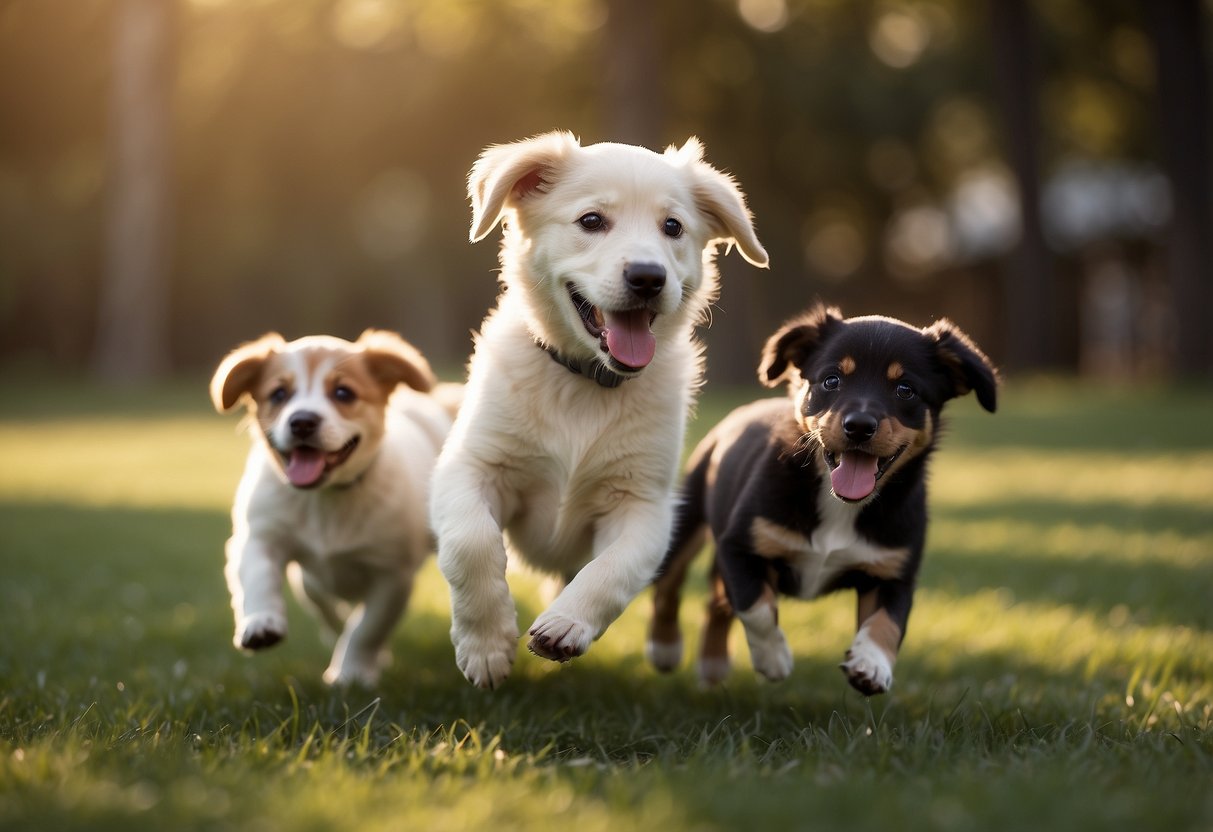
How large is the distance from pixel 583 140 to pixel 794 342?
17.8 metres

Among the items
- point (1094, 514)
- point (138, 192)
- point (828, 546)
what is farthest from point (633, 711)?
point (138, 192)

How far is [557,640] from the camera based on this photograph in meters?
3.50

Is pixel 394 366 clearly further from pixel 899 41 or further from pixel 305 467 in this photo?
pixel 899 41

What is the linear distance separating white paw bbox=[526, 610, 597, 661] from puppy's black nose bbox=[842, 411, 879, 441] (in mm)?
1026

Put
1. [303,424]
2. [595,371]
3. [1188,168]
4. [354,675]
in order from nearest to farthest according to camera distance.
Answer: [595,371] → [303,424] → [354,675] → [1188,168]

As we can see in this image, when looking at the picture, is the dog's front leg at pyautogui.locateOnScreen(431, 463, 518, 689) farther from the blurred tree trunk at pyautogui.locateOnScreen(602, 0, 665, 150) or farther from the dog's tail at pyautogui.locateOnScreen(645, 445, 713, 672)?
the blurred tree trunk at pyautogui.locateOnScreen(602, 0, 665, 150)

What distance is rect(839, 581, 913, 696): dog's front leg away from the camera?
11.9 ft

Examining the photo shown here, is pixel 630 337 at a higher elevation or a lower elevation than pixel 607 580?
higher

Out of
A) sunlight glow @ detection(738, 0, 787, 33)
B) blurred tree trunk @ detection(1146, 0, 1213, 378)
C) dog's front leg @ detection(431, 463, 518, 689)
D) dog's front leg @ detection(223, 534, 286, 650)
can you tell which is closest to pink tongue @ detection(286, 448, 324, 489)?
dog's front leg @ detection(223, 534, 286, 650)

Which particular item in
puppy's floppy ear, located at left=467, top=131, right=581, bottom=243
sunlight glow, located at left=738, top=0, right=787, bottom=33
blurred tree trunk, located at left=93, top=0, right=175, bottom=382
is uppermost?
sunlight glow, located at left=738, top=0, right=787, bottom=33

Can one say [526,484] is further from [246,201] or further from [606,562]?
[246,201]

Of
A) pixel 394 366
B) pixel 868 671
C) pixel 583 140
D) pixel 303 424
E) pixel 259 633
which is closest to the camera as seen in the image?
pixel 868 671

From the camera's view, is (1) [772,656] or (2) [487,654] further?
(1) [772,656]

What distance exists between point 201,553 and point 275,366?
12.7ft
